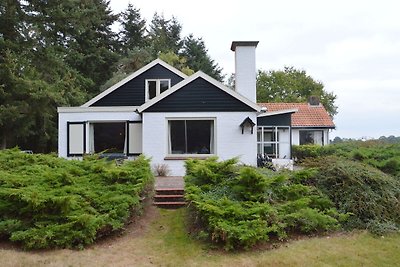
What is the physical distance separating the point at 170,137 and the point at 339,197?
7473 millimetres

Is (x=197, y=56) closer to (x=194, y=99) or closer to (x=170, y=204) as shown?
(x=194, y=99)

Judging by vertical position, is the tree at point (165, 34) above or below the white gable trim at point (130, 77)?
above

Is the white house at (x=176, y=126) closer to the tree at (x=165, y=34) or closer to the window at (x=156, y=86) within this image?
the window at (x=156, y=86)

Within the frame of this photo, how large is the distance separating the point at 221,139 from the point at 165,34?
111 feet

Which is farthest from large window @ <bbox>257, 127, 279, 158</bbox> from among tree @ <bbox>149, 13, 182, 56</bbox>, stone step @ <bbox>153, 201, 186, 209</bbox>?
tree @ <bbox>149, 13, 182, 56</bbox>

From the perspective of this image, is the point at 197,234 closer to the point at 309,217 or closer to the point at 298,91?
the point at 309,217

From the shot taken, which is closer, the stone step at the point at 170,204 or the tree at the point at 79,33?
the stone step at the point at 170,204

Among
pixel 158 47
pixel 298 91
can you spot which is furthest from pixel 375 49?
pixel 298 91

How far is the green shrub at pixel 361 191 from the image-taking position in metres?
7.29

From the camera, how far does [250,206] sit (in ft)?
22.5

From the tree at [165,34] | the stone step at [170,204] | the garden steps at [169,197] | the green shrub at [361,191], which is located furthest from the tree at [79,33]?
the green shrub at [361,191]

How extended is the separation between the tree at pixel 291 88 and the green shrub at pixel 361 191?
4069 cm

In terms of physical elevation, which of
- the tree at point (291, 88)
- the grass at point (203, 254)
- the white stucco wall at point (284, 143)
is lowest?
the grass at point (203, 254)

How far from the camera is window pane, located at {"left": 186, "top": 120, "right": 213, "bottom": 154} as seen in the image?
1389 centimetres
